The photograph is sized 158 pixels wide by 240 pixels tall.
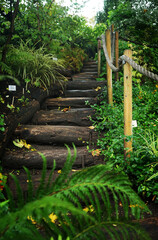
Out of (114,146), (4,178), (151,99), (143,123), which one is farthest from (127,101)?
(151,99)

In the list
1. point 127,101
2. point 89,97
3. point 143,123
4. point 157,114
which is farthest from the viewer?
point 89,97

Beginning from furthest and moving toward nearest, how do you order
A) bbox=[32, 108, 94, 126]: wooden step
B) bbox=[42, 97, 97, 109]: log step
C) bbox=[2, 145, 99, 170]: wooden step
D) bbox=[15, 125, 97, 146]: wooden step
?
bbox=[42, 97, 97, 109]: log step
bbox=[32, 108, 94, 126]: wooden step
bbox=[15, 125, 97, 146]: wooden step
bbox=[2, 145, 99, 170]: wooden step

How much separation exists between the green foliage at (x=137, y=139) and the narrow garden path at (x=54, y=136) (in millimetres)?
242

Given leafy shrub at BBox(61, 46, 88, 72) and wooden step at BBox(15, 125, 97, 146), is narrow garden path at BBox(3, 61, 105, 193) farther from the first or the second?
leafy shrub at BBox(61, 46, 88, 72)

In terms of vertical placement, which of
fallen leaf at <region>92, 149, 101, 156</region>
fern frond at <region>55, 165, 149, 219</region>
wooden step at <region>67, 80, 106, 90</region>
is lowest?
fallen leaf at <region>92, 149, 101, 156</region>

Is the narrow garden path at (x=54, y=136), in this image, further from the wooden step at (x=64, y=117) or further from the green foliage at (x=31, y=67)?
the green foliage at (x=31, y=67)

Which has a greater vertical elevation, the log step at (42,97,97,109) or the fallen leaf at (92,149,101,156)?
the log step at (42,97,97,109)

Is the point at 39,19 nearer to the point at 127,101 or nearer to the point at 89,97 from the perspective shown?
the point at 89,97

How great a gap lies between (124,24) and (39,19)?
9.62ft

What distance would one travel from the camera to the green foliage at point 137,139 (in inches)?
80.8

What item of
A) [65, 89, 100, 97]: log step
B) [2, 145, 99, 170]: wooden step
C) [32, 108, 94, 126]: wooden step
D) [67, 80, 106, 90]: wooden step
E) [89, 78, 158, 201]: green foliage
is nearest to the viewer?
[89, 78, 158, 201]: green foliage

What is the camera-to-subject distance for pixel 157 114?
155 inches

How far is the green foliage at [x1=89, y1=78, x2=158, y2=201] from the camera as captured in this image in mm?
2053

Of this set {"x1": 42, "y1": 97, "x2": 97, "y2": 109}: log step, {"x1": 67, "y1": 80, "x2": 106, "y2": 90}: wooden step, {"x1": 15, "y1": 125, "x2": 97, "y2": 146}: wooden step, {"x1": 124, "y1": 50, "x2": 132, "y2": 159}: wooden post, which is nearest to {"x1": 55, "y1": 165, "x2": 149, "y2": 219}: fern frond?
{"x1": 124, "y1": 50, "x2": 132, "y2": 159}: wooden post
